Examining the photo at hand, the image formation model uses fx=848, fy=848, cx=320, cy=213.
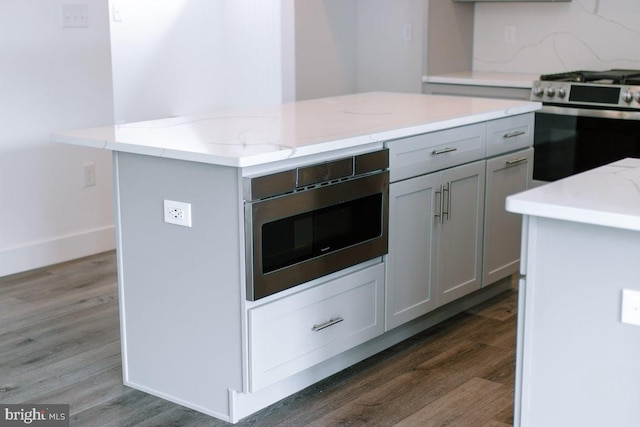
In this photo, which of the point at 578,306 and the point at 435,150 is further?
the point at 435,150

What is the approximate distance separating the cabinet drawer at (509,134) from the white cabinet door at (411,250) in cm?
45

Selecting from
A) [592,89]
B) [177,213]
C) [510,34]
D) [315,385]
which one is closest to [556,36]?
[510,34]

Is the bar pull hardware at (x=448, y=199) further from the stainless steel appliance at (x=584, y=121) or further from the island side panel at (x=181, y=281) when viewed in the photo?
the stainless steel appliance at (x=584, y=121)

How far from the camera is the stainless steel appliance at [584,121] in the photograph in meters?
4.56

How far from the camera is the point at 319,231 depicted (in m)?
2.93

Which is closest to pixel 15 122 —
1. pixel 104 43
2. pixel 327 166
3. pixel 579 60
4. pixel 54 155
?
pixel 54 155

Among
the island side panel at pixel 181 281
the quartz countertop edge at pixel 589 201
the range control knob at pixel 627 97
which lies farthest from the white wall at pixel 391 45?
the quartz countertop edge at pixel 589 201

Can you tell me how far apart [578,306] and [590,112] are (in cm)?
284

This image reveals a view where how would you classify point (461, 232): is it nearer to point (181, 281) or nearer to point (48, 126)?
point (181, 281)

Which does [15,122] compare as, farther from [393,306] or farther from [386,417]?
[386,417]

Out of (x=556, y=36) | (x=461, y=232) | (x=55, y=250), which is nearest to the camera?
(x=461, y=232)

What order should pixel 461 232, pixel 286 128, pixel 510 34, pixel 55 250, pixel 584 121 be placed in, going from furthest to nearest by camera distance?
pixel 510 34
pixel 584 121
pixel 55 250
pixel 461 232
pixel 286 128

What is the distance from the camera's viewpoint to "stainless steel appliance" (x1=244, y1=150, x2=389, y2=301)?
8.69 ft

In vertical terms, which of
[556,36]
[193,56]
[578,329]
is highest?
[556,36]
